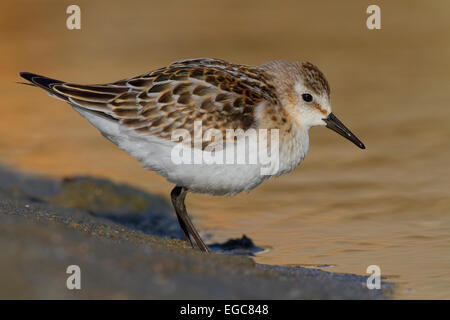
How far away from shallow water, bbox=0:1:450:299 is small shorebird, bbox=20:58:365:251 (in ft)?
3.78

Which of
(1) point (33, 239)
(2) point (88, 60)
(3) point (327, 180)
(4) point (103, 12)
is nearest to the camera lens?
(1) point (33, 239)

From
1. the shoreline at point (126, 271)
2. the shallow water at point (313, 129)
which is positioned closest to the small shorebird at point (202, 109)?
the shoreline at point (126, 271)

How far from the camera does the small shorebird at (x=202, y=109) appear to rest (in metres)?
6.83

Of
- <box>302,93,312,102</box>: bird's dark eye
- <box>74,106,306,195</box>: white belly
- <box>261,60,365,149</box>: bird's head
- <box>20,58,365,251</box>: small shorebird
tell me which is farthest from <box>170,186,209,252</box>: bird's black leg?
<box>302,93,312,102</box>: bird's dark eye

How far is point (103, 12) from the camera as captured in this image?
16.6 m

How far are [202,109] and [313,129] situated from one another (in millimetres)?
4964

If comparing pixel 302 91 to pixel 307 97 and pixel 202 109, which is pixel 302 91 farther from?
pixel 202 109

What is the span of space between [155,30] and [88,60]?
1942 millimetres

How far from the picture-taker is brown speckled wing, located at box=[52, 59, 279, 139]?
6.85 metres

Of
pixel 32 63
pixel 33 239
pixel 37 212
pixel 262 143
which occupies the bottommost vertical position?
pixel 33 239

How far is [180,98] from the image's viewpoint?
6.93m
